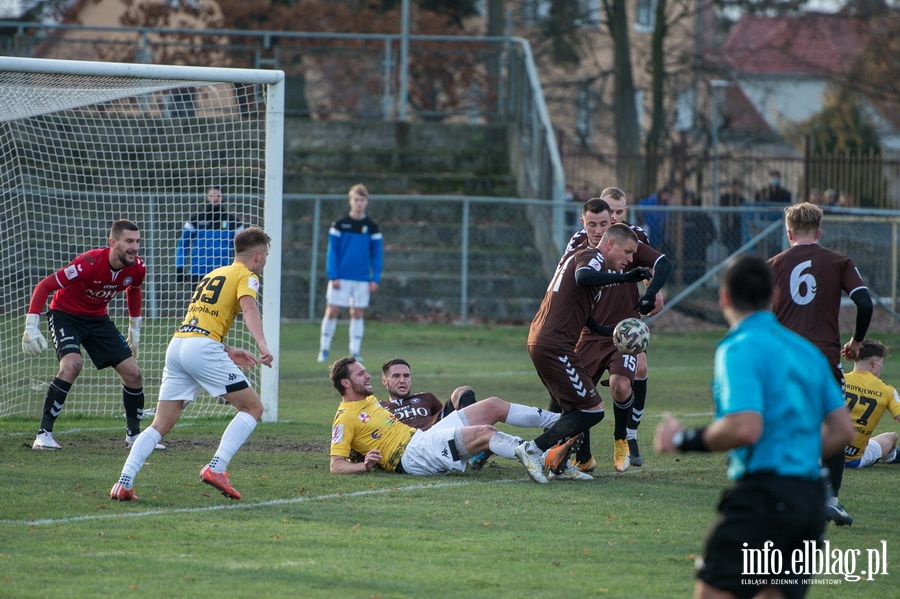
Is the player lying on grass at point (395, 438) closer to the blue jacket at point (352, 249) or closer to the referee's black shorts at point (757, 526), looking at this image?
the referee's black shorts at point (757, 526)

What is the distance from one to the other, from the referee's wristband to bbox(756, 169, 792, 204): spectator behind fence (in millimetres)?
19986

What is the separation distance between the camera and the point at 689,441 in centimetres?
378

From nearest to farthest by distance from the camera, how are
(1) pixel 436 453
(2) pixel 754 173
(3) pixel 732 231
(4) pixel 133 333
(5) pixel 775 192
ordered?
1. (1) pixel 436 453
2. (4) pixel 133 333
3. (3) pixel 732 231
4. (5) pixel 775 192
5. (2) pixel 754 173

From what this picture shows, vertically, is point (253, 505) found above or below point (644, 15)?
below

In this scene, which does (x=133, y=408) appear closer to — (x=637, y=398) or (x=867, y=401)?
(x=637, y=398)

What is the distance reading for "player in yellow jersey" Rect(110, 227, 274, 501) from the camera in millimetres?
7074

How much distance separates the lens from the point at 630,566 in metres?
5.53

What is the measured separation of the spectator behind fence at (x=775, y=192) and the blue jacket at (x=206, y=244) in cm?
1398

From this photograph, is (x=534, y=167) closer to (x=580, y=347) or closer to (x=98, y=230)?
(x=98, y=230)

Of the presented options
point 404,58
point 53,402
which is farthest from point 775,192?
point 53,402

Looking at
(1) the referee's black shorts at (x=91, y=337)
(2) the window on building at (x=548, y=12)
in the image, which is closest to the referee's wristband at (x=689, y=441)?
(1) the referee's black shorts at (x=91, y=337)

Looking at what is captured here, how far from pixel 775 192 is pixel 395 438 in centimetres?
1690

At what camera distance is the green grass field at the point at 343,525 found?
5.17 m

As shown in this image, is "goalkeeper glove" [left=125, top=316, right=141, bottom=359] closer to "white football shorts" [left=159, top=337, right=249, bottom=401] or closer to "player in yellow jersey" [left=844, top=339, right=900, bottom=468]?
"white football shorts" [left=159, top=337, right=249, bottom=401]
